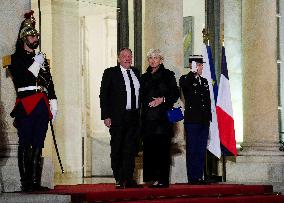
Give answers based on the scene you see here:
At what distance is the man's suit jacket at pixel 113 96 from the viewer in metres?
10.9

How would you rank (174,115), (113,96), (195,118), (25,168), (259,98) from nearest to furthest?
(25,168) → (113,96) → (174,115) → (195,118) → (259,98)

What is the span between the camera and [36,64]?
9.72 m

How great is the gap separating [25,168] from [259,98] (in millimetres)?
6048

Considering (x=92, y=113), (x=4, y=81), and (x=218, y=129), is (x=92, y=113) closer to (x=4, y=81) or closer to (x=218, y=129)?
(x=218, y=129)

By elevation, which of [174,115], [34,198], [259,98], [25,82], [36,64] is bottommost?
[34,198]

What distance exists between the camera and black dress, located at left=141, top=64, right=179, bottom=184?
11234 millimetres

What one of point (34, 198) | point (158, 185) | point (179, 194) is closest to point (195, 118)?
point (158, 185)

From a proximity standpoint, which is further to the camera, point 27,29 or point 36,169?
point 27,29

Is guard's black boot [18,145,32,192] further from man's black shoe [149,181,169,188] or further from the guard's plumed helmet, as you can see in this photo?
man's black shoe [149,181,169,188]

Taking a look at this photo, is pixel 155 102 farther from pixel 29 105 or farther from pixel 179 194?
pixel 29 105

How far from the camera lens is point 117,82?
36.1 ft

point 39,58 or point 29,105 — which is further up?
point 39,58

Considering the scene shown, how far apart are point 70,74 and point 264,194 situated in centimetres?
671

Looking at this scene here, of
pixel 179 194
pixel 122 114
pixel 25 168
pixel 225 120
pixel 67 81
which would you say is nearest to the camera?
pixel 25 168
